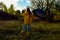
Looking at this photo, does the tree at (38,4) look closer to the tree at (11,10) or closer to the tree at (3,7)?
the tree at (11,10)

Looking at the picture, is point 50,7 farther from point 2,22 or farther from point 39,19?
point 2,22

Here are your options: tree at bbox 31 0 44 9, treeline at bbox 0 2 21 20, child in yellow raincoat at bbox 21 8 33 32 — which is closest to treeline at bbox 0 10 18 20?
treeline at bbox 0 2 21 20

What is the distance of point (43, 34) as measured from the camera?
284 centimetres

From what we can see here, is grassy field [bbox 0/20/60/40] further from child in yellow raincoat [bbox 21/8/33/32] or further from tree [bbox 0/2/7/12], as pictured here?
tree [bbox 0/2/7/12]

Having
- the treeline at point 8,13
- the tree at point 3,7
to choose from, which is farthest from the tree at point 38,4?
the tree at point 3,7

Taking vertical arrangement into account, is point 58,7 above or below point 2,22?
above

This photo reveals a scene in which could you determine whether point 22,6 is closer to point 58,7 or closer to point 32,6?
point 32,6

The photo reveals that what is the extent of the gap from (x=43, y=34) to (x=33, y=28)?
17cm

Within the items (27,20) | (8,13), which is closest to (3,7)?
(8,13)

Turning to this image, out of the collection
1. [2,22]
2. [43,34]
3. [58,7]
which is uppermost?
[58,7]

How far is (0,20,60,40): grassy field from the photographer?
2803 mm

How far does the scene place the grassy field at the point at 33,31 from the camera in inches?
110

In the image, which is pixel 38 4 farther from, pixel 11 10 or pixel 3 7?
pixel 3 7

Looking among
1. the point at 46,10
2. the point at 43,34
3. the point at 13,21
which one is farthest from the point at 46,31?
the point at 13,21
